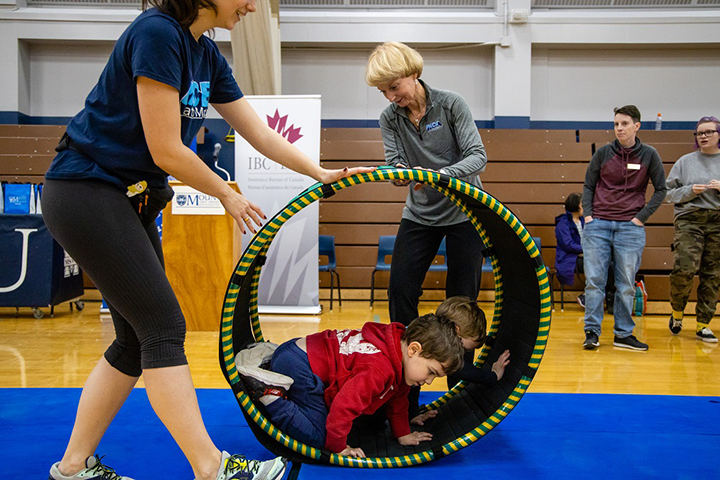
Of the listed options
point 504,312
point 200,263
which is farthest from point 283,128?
point 504,312

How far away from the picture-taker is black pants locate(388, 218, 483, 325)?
2.49m

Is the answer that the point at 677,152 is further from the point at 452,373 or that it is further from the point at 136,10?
the point at 136,10

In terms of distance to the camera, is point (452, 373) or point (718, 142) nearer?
point (452, 373)

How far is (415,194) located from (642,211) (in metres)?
2.17

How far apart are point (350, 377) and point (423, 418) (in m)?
0.55

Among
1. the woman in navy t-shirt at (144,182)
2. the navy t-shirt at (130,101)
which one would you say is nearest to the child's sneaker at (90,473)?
the woman in navy t-shirt at (144,182)

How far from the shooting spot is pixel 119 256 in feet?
4.66

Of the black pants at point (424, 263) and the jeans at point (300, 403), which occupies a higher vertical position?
the black pants at point (424, 263)

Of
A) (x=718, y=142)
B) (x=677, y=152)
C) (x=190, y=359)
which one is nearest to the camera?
(x=190, y=359)

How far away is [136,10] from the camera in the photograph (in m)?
8.17

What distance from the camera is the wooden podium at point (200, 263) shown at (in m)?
4.66

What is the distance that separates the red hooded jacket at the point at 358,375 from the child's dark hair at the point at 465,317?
0.18 metres

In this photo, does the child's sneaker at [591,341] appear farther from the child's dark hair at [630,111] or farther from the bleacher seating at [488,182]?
the bleacher seating at [488,182]

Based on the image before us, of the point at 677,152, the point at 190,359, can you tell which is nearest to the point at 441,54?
the point at 677,152
